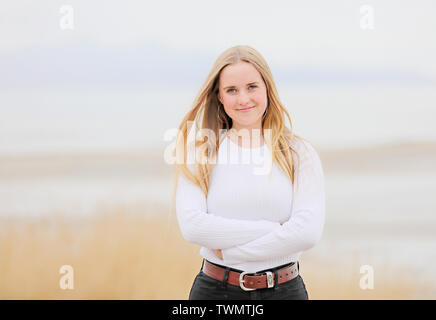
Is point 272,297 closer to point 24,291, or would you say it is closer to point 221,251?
point 221,251

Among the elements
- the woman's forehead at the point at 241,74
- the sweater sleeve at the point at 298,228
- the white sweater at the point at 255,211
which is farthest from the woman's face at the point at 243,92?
the sweater sleeve at the point at 298,228

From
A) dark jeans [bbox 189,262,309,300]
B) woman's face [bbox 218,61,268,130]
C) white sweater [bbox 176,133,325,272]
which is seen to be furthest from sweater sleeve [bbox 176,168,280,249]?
woman's face [bbox 218,61,268,130]

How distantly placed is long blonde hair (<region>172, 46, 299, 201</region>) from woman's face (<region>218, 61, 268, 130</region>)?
26mm

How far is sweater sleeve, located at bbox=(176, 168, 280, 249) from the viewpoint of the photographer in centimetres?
193

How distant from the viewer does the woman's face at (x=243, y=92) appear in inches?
78.6

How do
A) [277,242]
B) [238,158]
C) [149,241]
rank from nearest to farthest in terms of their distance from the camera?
[277,242], [238,158], [149,241]

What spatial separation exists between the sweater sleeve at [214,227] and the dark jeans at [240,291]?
13cm

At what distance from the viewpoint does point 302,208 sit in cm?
195

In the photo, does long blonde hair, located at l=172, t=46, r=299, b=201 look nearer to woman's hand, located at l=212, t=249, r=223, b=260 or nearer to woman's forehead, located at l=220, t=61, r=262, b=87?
woman's forehead, located at l=220, t=61, r=262, b=87

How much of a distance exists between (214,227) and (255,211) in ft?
0.52

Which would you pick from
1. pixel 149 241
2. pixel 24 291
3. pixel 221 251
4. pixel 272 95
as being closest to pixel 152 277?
pixel 149 241

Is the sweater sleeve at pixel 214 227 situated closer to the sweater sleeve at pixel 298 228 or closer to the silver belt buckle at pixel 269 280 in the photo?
the sweater sleeve at pixel 298 228

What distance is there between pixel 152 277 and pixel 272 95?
160cm

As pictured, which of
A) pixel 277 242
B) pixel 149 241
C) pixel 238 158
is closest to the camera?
pixel 277 242
